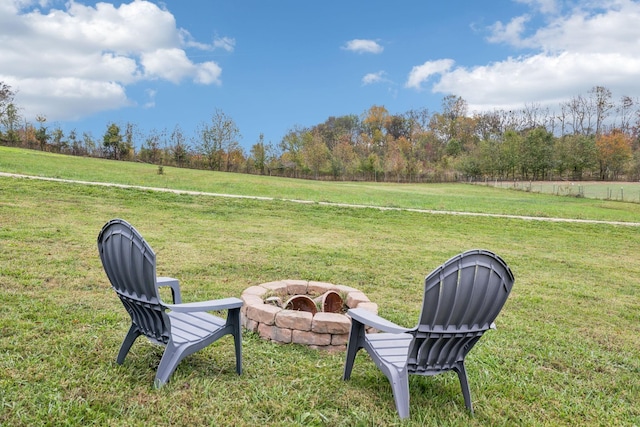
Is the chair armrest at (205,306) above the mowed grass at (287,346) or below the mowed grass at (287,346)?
above

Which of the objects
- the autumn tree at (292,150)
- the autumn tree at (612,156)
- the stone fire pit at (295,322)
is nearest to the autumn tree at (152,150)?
the autumn tree at (292,150)

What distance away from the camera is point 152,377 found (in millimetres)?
→ 2879

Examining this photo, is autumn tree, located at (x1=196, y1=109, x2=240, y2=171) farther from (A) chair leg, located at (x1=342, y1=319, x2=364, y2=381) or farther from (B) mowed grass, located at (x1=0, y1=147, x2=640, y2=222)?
(A) chair leg, located at (x1=342, y1=319, x2=364, y2=381)

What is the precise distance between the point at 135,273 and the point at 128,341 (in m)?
0.72

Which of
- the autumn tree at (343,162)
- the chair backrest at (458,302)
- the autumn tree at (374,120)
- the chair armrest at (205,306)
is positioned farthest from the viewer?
the autumn tree at (374,120)

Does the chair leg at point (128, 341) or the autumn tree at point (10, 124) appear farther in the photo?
the autumn tree at point (10, 124)

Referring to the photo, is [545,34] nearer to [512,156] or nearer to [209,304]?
[512,156]

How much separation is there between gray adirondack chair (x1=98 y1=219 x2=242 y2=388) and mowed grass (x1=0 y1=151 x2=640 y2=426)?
0.23 m

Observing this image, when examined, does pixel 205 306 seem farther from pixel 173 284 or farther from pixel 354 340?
pixel 354 340

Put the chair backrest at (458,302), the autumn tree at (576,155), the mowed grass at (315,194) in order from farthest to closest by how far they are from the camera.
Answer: the autumn tree at (576,155), the mowed grass at (315,194), the chair backrest at (458,302)

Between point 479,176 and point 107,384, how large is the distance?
5428 centimetres

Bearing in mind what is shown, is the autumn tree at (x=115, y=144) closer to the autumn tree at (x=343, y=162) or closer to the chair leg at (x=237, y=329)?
the autumn tree at (x=343, y=162)

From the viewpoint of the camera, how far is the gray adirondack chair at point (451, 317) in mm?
2340

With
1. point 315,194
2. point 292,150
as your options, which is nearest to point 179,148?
point 292,150
